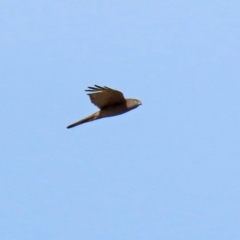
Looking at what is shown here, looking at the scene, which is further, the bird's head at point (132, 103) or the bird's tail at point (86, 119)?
the bird's tail at point (86, 119)

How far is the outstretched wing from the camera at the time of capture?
53438 mm

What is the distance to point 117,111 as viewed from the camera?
5419 centimetres

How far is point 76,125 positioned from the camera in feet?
181

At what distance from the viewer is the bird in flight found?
53.6 metres

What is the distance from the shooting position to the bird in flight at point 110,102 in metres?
53.6

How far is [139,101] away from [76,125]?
238 centimetres

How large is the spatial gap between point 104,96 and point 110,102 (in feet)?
1.44

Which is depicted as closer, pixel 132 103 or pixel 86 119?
pixel 132 103

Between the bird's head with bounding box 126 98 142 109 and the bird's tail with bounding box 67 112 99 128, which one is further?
the bird's tail with bounding box 67 112 99 128

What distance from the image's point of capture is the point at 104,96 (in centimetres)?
5375

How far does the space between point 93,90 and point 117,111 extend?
1251 mm

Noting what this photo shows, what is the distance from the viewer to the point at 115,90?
53469 millimetres

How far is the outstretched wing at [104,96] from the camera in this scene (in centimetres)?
5344

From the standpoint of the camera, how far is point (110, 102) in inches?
2130
